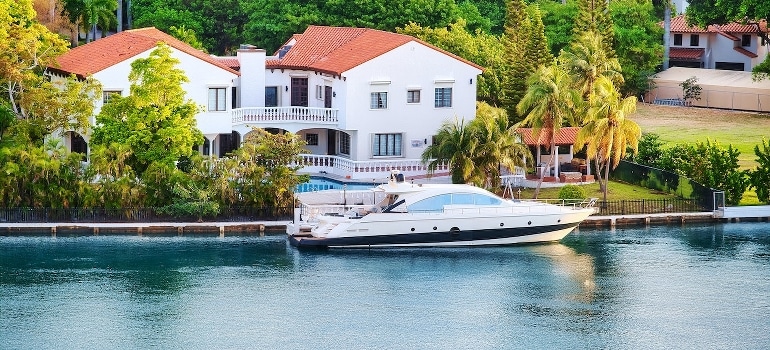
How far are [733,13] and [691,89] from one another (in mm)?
6468

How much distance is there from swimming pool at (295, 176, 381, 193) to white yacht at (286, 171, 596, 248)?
25.5ft

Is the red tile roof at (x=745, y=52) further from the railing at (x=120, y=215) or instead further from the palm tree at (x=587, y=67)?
the railing at (x=120, y=215)

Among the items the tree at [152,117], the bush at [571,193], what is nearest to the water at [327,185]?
the tree at [152,117]

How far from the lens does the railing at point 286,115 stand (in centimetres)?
8781

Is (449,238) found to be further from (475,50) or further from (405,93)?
(475,50)

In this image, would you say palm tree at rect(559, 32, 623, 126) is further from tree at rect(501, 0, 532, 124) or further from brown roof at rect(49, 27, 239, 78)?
brown roof at rect(49, 27, 239, 78)

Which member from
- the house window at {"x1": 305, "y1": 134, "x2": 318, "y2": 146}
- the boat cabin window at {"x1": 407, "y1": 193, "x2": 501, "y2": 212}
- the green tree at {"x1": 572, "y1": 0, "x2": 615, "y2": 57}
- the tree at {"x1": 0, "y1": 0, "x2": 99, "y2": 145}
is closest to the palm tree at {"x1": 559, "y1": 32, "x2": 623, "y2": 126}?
the house window at {"x1": 305, "y1": 134, "x2": 318, "y2": 146}

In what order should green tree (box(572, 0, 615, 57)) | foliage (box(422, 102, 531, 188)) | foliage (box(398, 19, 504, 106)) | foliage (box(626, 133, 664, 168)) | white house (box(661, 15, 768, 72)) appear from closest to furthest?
1. foliage (box(422, 102, 531, 188))
2. foliage (box(626, 133, 664, 168))
3. foliage (box(398, 19, 504, 106))
4. green tree (box(572, 0, 615, 57))
5. white house (box(661, 15, 768, 72))

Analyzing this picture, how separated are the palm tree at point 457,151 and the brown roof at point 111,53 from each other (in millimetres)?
12704

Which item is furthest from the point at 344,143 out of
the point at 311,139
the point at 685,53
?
the point at 685,53

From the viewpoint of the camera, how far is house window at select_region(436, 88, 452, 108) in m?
88.9

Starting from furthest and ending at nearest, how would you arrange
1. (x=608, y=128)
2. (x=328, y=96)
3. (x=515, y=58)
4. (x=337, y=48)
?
(x=515, y=58) < (x=337, y=48) < (x=328, y=96) < (x=608, y=128)

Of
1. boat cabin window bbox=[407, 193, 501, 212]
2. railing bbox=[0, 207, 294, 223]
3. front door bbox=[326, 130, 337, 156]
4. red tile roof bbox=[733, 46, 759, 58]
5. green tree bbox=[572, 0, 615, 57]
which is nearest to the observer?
boat cabin window bbox=[407, 193, 501, 212]

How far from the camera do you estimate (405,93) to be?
8812 centimetres
